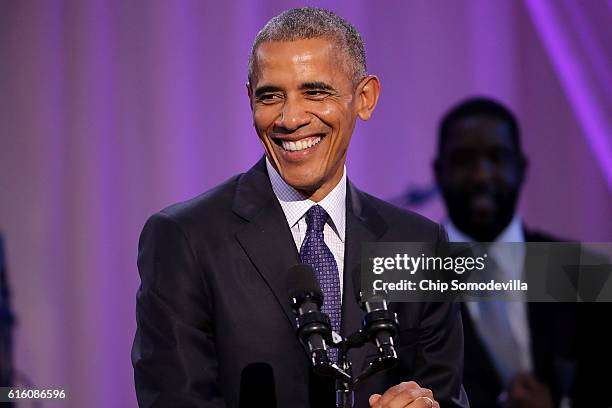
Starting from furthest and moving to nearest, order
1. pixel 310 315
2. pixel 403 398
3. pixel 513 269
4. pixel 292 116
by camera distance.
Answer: pixel 513 269 → pixel 292 116 → pixel 403 398 → pixel 310 315

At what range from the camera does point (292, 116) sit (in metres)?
1.89


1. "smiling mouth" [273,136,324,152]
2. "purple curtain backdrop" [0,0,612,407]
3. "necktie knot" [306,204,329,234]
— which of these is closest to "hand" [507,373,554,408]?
"purple curtain backdrop" [0,0,612,407]

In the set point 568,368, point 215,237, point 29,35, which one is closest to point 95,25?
point 29,35

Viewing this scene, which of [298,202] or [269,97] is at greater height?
[269,97]

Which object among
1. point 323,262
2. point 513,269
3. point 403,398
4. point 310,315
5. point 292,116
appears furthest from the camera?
point 513,269

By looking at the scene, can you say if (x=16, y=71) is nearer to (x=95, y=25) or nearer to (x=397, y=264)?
(x=95, y=25)

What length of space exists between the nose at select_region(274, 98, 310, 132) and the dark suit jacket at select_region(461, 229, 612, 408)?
0.96 meters

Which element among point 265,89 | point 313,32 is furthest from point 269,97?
point 313,32

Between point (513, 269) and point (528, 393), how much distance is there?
0.36 meters

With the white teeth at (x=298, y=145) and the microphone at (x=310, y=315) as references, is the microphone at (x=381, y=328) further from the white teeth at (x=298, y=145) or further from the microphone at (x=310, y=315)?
the white teeth at (x=298, y=145)

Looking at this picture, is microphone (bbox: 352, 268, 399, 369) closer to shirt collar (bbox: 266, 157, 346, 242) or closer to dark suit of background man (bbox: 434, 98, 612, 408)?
shirt collar (bbox: 266, 157, 346, 242)

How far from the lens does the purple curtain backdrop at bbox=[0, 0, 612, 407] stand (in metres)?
2.61

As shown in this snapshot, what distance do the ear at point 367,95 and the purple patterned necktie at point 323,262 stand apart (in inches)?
9.6

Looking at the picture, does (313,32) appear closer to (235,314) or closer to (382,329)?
(235,314)
